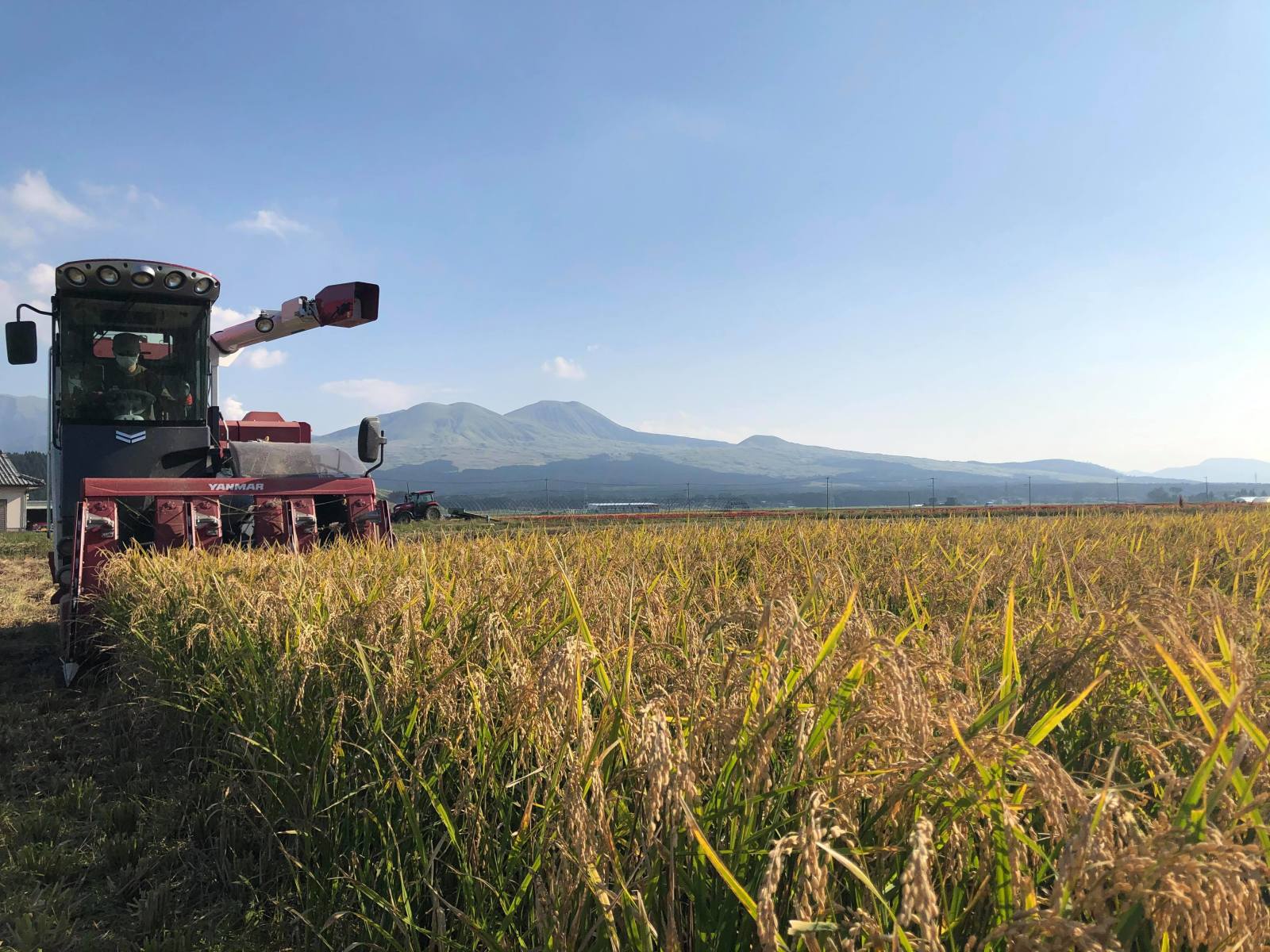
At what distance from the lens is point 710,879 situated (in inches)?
58.5

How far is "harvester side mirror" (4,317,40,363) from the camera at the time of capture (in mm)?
6602

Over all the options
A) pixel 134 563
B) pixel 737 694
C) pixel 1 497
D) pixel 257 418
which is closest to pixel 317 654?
pixel 737 694

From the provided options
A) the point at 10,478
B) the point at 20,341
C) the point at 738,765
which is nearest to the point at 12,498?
the point at 10,478

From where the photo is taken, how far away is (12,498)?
36062mm

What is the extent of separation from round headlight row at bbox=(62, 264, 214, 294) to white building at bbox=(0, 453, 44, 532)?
3711 centimetres

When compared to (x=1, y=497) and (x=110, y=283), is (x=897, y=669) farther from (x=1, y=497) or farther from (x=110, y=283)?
(x=1, y=497)

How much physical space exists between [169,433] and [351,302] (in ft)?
7.27

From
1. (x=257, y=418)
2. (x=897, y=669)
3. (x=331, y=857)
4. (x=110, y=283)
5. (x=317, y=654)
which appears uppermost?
(x=110, y=283)

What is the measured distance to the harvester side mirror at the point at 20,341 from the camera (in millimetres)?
6602

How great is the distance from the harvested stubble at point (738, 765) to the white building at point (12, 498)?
41.6 metres

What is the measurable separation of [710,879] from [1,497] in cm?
4521

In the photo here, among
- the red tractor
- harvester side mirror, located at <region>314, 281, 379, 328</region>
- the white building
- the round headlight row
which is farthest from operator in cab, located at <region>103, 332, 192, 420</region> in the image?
the white building

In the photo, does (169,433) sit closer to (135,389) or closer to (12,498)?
(135,389)

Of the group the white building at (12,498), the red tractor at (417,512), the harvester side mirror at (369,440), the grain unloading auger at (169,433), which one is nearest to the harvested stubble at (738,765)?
the grain unloading auger at (169,433)
